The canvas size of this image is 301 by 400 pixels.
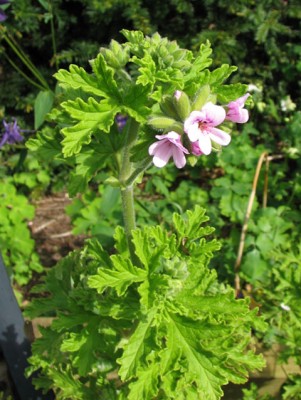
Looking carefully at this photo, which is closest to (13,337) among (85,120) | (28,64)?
(85,120)

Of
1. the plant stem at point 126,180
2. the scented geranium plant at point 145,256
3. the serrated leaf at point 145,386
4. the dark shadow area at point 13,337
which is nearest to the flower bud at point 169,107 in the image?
the scented geranium plant at point 145,256

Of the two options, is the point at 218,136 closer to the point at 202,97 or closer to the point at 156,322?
the point at 202,97

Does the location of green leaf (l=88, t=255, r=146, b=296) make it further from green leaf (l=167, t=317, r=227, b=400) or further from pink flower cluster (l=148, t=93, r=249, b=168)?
pink flower cluster (l=148, t=93, r=249, b=168)

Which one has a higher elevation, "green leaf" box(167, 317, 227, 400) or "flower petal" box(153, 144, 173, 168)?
"flower petal" box(153, 144, 173, 168)

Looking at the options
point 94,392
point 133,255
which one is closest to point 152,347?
point 133,255

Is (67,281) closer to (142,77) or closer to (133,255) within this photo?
(133,255)

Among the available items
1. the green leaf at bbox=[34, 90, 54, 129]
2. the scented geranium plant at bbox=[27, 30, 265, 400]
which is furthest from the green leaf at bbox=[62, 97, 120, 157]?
the green leaf at bbox=[34, 90, 54, 129]

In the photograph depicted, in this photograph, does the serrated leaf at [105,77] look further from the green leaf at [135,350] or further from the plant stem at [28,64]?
the plant stem at [28,64]
